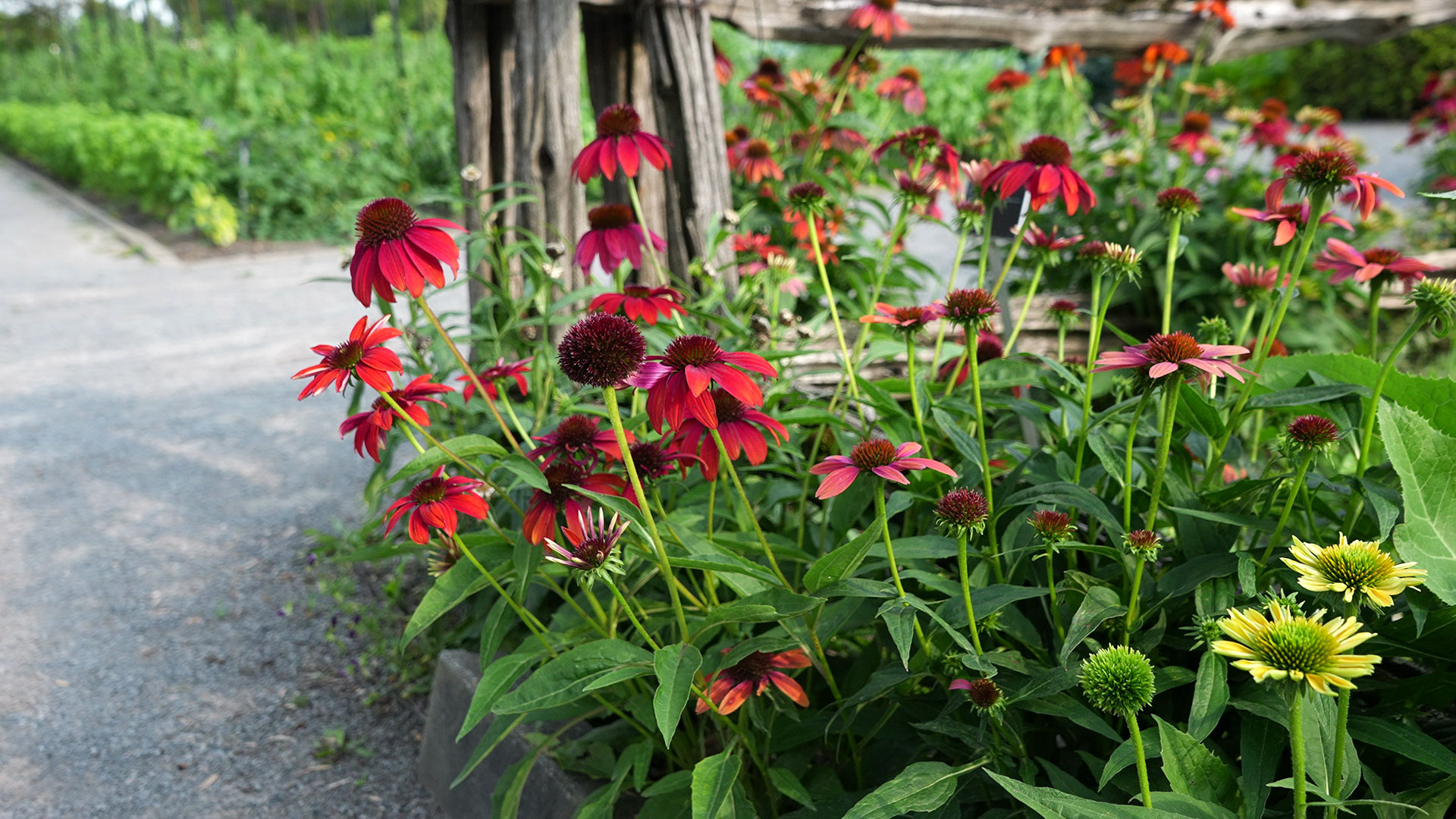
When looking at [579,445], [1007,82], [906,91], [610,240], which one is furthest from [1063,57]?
[579,445]

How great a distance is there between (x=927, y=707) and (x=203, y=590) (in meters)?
2.01

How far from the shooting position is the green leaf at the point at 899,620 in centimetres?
88

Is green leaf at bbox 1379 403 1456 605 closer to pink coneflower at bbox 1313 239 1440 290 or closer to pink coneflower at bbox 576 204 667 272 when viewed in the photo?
pink coneflower at bbox 1313 239 1440 290

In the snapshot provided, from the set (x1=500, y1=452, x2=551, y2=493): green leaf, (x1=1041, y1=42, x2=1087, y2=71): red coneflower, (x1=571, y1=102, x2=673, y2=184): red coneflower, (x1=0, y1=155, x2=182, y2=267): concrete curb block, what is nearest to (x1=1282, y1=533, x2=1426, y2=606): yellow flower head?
(x1=500, y1=452, x2=551, y2=493): green leaf

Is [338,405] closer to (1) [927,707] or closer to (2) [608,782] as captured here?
(2) [608,782]

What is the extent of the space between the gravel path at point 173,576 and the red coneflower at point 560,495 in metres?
0.87

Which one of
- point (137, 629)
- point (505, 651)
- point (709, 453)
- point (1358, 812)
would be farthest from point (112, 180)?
point (1358, 812)

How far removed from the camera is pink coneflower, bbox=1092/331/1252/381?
870mm

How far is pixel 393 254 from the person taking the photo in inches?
41.9

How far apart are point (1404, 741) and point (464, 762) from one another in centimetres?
127

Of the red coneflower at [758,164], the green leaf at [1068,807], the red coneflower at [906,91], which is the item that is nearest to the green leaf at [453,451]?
the green leaf at [1068,807]

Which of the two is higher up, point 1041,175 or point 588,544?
point 1041,175

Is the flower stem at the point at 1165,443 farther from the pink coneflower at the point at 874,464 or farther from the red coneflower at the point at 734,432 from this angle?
the red coneflower at the point at 734,432

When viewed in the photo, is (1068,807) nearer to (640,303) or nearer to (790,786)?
(790,786)
